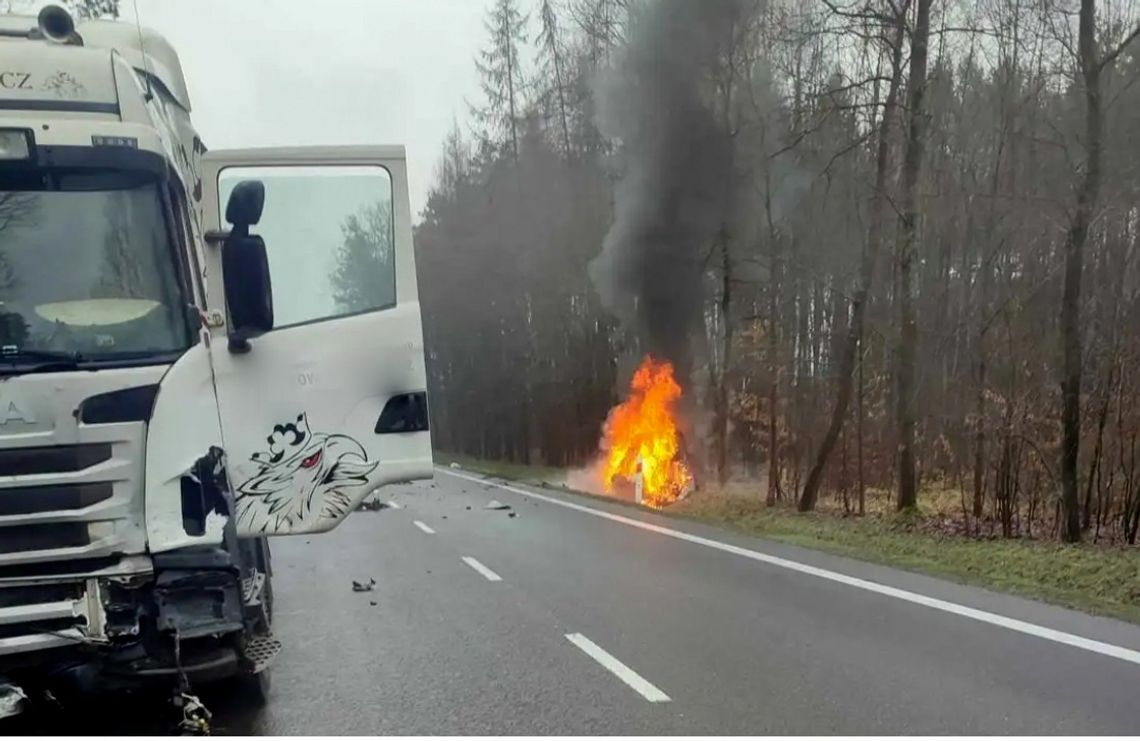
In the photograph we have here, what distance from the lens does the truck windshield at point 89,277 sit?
14.7ft

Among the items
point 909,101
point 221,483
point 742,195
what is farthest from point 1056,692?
point 742,195

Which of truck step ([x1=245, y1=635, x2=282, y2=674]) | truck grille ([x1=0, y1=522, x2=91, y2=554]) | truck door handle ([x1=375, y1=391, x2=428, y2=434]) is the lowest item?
truck step ([x1=245, y1=635, x2=282, y2=674])

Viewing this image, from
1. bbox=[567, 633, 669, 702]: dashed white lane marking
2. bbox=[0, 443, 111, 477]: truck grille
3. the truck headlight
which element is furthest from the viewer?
bbox=[567, 633, 669, 702]: dashed white lane marking

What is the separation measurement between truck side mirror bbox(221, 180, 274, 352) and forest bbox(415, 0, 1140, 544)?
1186 cm

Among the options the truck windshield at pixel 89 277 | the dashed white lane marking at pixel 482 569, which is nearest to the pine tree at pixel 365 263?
the truck windshield at pixel 89 277

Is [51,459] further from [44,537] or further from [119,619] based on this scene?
[119,619]

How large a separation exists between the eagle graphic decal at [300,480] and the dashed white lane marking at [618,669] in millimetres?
2065

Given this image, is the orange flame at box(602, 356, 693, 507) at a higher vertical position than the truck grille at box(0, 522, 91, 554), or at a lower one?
lower

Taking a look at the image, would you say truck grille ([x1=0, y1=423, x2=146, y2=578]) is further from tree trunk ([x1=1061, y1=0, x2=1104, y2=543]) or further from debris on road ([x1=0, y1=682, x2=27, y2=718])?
tree trunk ([x1=1061, y1=0, x2=1104, y2=543])

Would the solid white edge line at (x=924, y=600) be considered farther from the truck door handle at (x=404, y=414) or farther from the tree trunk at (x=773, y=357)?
the tree trunk at (x=773, y=357)

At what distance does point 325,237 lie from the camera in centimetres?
546

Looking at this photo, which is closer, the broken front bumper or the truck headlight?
the broken front bumper

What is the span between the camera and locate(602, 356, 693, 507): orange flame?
76.8ft

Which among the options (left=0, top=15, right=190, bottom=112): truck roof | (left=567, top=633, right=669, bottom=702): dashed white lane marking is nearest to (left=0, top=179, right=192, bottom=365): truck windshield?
(left=0, top=15, right=190, bottom=112): truck roof
